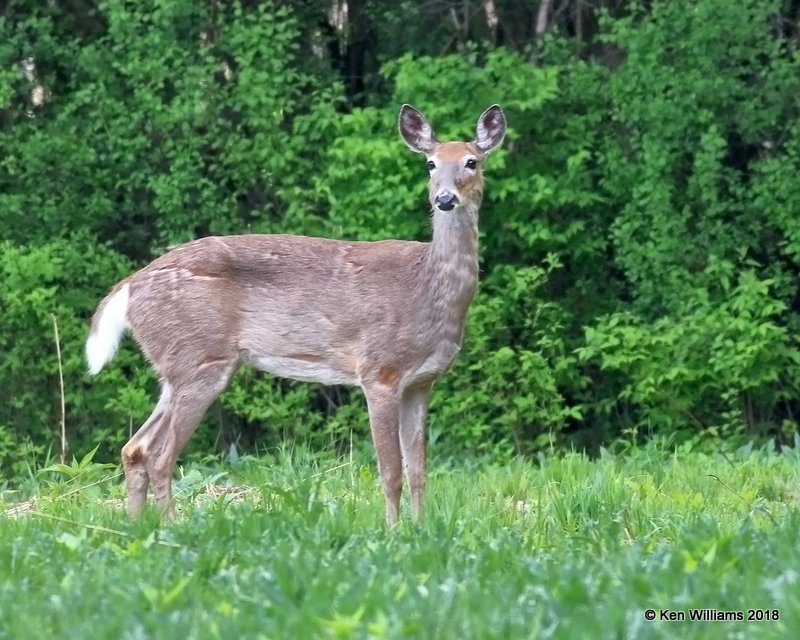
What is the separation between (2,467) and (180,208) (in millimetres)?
2567

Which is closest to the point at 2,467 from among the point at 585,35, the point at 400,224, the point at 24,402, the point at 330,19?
the point at 24,402

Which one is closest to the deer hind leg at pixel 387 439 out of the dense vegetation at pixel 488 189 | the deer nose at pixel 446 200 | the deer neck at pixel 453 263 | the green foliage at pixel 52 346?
the deer neck at pixel 453 263

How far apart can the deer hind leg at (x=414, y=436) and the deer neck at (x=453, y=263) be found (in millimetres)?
373

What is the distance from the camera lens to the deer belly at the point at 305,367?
25.0ft

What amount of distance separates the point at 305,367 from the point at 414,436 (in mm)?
596

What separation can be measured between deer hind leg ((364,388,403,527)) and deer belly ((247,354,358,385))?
0.75ft

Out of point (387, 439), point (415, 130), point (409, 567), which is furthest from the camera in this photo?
point (415, 130)

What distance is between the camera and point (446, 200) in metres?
7.45

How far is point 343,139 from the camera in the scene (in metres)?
13.1

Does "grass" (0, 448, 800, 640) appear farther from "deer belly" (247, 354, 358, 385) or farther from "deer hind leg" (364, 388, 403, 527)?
"deer belly" (247, 354, 358, 385)

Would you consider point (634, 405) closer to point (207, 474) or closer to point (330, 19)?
point (330, 19)

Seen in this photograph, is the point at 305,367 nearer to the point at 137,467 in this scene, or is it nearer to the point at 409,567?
the point at 137,467

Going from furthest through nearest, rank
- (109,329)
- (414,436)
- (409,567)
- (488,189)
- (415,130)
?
(488,189), (415,130), (109,329), (414,436), (409,567)

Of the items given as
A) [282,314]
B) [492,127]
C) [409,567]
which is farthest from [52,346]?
[409,567]
